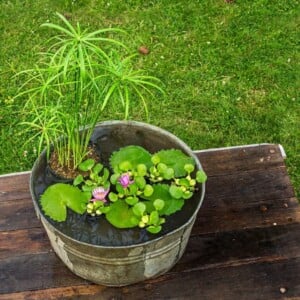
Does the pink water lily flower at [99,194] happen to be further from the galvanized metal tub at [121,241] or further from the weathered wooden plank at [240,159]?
the weathered wooden plank at [240,159]

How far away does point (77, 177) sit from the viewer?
188 cm

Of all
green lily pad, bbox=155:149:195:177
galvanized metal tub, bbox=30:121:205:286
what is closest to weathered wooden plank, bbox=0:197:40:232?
galvanized metal tub, bbox=30:121:205:286

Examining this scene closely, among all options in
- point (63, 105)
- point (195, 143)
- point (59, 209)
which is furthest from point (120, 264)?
point (195, 143)

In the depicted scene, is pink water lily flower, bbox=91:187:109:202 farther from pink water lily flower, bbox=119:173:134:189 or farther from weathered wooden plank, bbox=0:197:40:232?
weathered wooden plank, bbox=0:197:40:232

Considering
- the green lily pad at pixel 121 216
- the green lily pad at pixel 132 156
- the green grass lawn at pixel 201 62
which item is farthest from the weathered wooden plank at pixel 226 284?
the green grass lawn at pixel 201 62

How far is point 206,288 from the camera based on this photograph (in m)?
1.96

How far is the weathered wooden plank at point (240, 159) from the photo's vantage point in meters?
2.31

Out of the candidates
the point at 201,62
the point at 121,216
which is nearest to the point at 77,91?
the point at 121,216

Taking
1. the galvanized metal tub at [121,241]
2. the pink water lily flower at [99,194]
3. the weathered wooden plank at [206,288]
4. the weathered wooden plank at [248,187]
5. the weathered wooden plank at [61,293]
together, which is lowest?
the weathered wooden plank at [61,293]

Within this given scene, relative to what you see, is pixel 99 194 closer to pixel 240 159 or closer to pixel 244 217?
pixel 244 217

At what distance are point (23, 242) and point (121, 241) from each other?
19.4 inches

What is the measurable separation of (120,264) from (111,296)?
8.7 inches

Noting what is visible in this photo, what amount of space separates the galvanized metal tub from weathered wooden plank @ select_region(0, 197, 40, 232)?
0.77ft

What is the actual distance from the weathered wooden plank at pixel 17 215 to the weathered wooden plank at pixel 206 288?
0.28 meters
